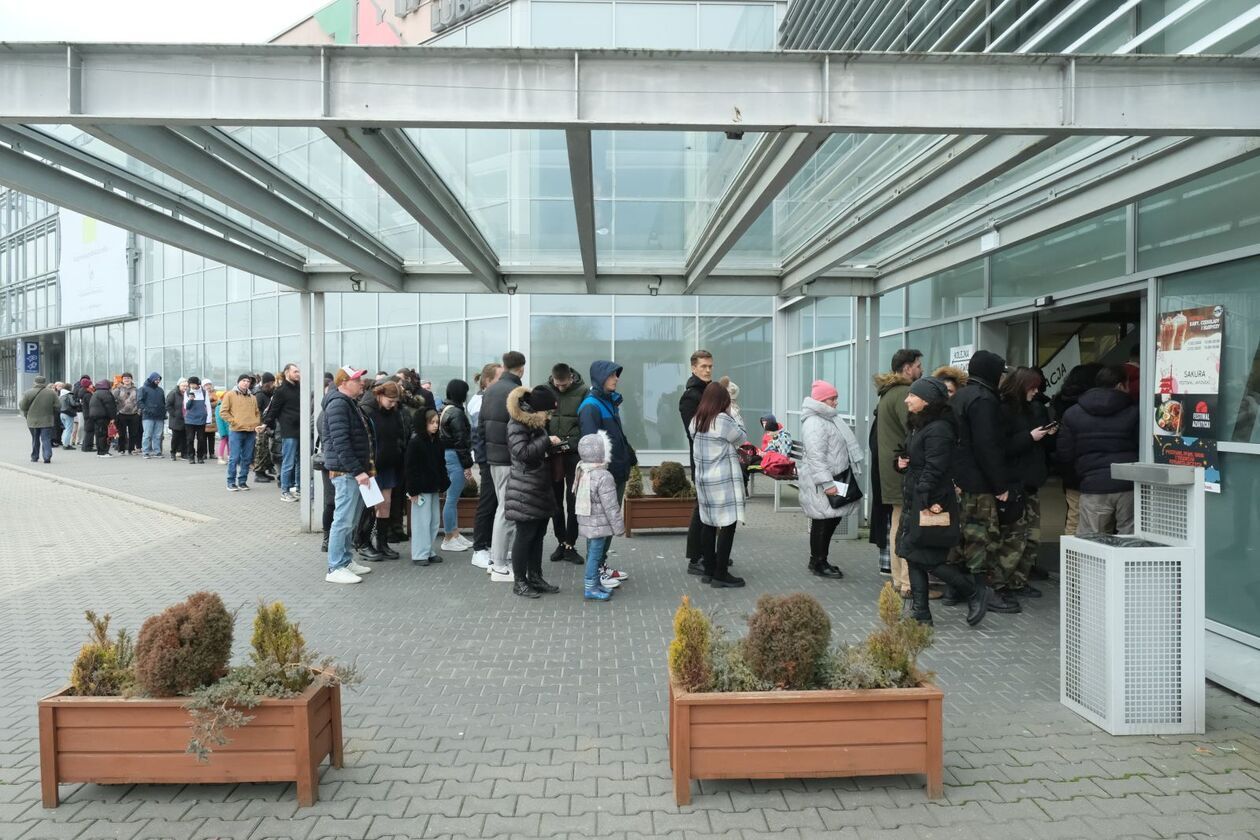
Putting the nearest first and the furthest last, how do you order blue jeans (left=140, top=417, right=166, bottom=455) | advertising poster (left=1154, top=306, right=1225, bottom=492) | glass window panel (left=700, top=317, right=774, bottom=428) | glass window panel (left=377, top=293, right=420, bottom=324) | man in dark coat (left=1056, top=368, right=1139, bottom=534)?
advertising poster (left=1154, top=306, right=1225, bottom=492) < man in dark coat (left=1056, top=368, right=1139, bottom=534) < glass window panel (left=700, top=317, right=774, bottom=428) < glass window panel (left=377, top=293, right=420, bottom=324) < blue jeans (left=140, top=417, right=166, bottom=455)

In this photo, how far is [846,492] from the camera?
7293 mm

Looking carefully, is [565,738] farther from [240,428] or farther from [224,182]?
[240,428]

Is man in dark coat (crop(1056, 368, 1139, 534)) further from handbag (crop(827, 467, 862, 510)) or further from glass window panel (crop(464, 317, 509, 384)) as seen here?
glass window panel (crop(464, 317, 509, 384))

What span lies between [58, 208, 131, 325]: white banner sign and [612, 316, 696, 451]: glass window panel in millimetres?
23778

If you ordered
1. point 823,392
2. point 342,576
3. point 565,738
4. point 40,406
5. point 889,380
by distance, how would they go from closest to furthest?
point 565,738, point 889,380, point 823,392, point 342,576, point 40,406

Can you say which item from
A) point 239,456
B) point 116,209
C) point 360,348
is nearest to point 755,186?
point 116,209

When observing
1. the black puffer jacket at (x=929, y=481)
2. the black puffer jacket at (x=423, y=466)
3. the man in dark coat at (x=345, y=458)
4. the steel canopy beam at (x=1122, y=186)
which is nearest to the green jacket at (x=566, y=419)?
the black puffer jacket at (x=423, y=466)

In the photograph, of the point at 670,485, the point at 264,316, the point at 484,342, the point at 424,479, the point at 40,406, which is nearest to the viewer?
the point at 424,479

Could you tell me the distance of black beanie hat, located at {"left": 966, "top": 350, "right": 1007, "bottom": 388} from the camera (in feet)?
20.3

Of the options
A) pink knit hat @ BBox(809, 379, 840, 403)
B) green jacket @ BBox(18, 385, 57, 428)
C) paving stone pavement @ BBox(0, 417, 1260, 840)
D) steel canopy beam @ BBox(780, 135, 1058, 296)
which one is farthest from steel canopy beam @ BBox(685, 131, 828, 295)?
green jacket @ BBox(18, 385, 57, 428)

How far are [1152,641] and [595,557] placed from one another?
3.78m

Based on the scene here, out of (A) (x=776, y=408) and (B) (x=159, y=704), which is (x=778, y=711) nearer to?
(B) (x=159, y=704)

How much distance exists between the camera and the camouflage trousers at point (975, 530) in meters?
6.06

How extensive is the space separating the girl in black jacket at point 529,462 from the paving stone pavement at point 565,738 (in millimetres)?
708
